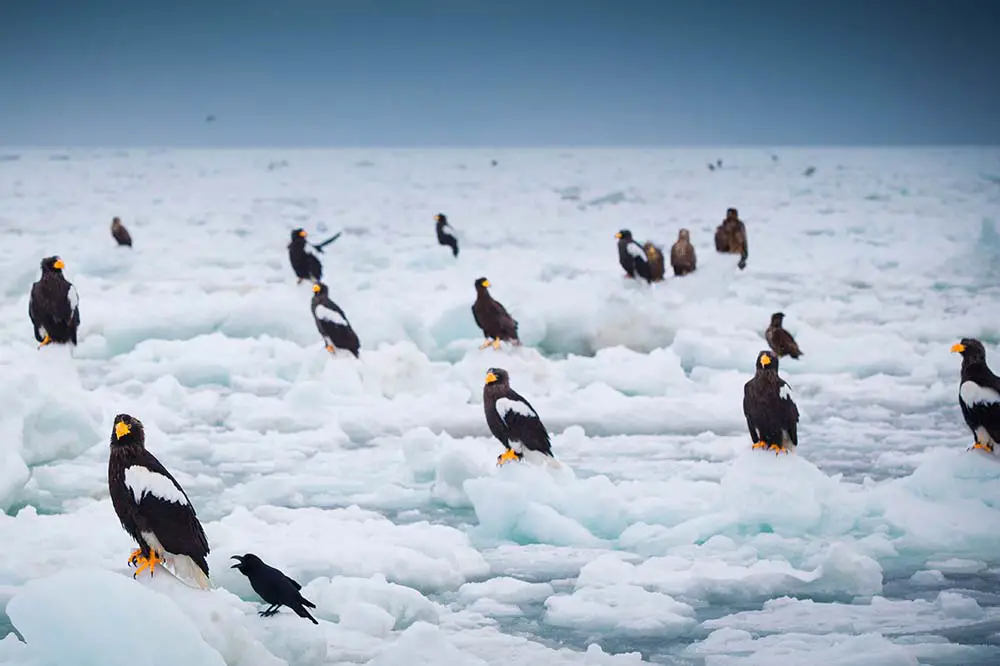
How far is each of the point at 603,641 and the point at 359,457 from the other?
2.66m

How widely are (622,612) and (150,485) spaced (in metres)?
1.72

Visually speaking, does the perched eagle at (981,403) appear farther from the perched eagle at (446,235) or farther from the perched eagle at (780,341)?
the perched eagle at (446,235)

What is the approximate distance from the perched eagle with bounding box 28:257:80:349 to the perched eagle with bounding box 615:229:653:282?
5.64m

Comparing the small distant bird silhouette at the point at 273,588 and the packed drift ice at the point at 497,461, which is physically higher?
the packed drift ice at the point at 497,461

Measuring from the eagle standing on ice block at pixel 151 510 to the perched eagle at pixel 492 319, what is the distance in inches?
186

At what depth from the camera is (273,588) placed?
3.76 meters

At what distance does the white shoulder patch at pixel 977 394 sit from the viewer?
5.40 metres

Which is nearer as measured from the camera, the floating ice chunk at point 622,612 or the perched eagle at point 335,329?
the floating ice chunk at point 622,612

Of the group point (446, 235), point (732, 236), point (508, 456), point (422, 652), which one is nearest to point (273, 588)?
point (422, 652)

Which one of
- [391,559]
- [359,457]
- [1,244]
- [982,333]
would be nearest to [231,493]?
[359,457]

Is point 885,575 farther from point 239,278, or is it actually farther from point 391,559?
point 239,278

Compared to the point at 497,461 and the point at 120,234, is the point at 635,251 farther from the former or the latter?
the point at 120,234

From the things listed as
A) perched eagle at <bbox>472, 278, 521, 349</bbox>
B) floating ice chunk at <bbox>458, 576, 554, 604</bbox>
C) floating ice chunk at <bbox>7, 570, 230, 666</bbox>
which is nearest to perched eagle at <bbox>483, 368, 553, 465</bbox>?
floating ice chunk at <bbox>458, 576, 554, 604</bbox>

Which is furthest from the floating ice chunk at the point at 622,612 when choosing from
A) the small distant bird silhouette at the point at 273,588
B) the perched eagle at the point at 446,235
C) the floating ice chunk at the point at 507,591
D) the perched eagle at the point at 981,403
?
the perched eagle at the point at 446,235
